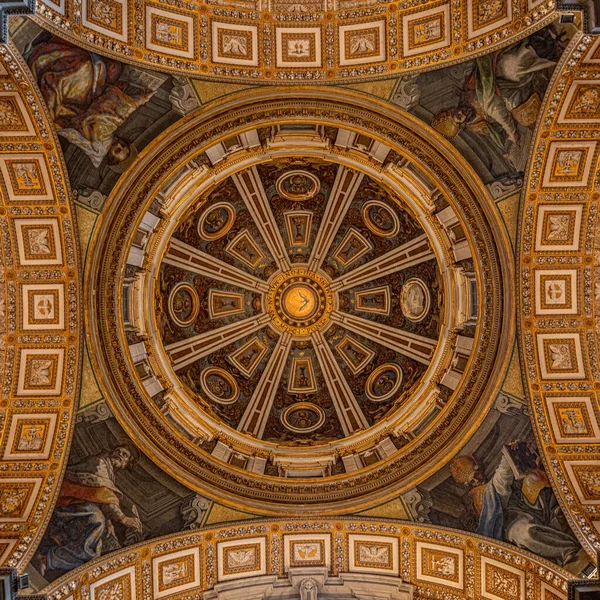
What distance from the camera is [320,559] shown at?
17.7 meters

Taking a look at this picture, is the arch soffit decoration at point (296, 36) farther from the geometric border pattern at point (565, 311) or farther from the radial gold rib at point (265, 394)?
the radial gold rib at point (265, 394)

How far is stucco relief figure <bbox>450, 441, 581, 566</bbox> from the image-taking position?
53.0 ft

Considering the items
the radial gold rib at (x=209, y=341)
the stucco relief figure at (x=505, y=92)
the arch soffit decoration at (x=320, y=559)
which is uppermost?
the stucco relief figure at (x=505, y=92)

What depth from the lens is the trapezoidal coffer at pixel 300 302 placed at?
1648cm

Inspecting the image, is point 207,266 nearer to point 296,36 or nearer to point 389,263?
point 389,263

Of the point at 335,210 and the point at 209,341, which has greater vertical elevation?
the point at 335,210

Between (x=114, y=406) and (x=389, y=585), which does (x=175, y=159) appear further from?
(x=389, y=585)

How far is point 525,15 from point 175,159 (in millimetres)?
7772

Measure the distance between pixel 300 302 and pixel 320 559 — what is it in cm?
820

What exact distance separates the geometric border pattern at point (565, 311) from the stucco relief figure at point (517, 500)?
329 mm

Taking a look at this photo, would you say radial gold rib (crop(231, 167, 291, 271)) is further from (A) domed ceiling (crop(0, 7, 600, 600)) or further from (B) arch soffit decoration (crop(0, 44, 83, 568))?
(B) arch soffit decoration (crop(0, 44, 83, 568))

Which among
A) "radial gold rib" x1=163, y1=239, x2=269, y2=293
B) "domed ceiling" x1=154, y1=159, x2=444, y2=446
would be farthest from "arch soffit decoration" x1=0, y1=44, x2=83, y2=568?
"radial gold rib" x1=163, y1=239, x2=269, y2=293

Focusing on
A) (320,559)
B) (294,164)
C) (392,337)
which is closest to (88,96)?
(294,164)

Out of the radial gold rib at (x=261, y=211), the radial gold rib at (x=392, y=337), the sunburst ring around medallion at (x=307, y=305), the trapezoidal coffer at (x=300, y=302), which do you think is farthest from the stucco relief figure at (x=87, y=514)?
the radial gold rib at (x=392, y=337)
